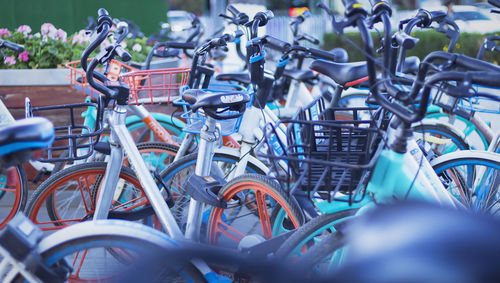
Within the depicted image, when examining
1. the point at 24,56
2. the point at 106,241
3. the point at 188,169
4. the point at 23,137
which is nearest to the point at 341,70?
the point at 188,169

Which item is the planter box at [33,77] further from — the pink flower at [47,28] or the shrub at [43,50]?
the pink flower at [47,28]

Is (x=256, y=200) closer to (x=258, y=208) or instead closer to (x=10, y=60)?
(x=258, y=208)

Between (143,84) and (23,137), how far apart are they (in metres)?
1.62

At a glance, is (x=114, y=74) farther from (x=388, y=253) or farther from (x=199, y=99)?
(x=388, y=253)

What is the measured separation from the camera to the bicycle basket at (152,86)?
113 inches

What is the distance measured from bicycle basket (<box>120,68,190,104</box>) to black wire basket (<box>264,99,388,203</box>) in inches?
41.7

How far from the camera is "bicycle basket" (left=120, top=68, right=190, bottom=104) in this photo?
2859 mm

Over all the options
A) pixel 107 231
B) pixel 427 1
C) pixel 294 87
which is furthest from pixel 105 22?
pixel 427 1

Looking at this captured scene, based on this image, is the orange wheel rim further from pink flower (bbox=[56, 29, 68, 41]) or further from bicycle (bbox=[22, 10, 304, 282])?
pink flower (bbox=[56, 29, 68, 41])

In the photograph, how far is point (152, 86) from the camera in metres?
2.99

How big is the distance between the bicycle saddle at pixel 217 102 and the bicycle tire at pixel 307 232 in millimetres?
656

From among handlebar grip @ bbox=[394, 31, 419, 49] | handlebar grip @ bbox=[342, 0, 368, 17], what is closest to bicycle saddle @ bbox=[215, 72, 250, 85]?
handlebar grip @ bbox=[394, 31, 419, 49]

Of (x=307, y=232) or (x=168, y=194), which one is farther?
(x=168, y=194)

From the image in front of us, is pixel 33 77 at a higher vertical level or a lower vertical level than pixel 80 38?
lower
